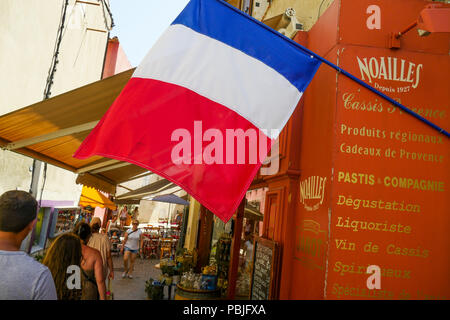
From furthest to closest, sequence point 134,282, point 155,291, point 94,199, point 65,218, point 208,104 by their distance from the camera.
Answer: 1. point 94,199
2. point 65,218
3. point 134,282
4. point 155,291
5. point 208,104

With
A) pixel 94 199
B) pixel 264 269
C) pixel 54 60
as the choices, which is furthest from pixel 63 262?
pixel 94 199

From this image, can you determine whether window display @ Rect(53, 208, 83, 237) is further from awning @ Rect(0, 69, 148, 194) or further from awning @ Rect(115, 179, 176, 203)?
awning @ Rect(0, 69, 148, 194)

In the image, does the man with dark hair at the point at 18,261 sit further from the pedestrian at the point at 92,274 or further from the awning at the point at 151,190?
the awning at the point at 151,190

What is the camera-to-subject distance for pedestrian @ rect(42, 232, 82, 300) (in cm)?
312

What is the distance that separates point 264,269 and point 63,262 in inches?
99.9

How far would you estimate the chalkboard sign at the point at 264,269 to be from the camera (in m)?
4.09

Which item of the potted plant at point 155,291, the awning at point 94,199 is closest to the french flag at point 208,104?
the potted plant at point 155,291

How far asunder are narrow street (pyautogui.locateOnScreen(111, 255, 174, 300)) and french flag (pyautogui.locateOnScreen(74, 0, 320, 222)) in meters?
5.82

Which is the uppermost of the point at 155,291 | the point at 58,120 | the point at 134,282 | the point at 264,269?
the point at 58,120

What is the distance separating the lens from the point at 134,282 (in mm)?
9711

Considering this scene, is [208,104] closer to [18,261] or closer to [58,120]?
[18,261]
